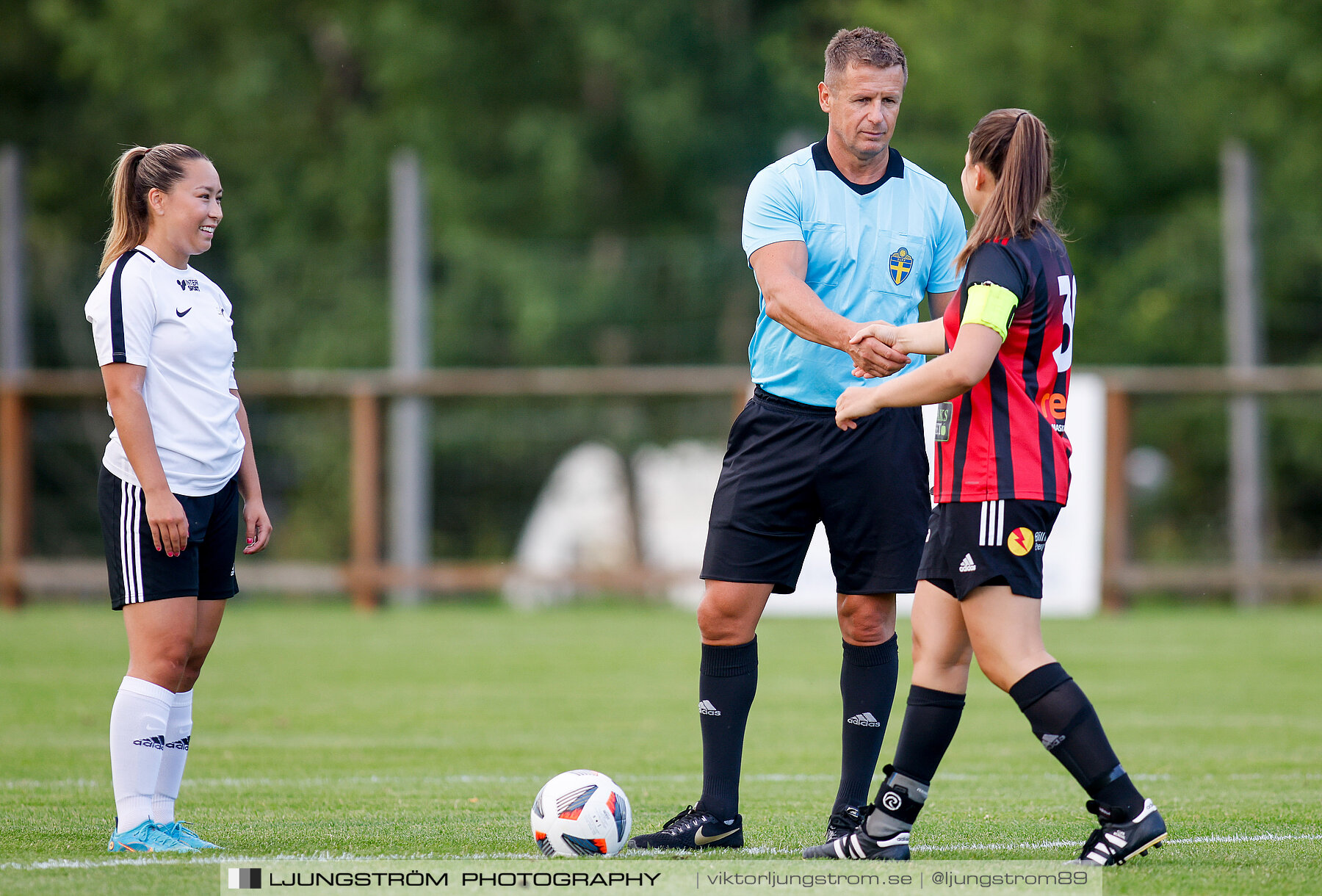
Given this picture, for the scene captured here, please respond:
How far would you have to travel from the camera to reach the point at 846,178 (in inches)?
181

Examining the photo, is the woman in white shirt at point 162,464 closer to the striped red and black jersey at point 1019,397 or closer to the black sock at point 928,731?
the black sock at point 928,731

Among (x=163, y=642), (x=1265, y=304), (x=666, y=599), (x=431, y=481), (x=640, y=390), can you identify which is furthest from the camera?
(x=431, y=481)

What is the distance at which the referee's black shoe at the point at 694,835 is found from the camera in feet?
14.6

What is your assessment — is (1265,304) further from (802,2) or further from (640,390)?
(802,2)

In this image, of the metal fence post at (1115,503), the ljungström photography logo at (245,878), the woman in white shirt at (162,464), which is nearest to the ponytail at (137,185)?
the woman in white shirt at (162,464)

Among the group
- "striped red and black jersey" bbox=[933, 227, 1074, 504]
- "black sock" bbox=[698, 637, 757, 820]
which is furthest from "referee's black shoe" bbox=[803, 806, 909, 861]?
"striped red and black jersey" bbox=[933, 227, 1074, 504]

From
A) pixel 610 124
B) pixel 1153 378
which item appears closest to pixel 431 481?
pixel 610 124

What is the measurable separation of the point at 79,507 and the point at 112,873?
17654 millimetres

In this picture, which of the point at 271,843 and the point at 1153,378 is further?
the point at 1153,378

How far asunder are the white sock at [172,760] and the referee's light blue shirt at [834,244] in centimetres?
197

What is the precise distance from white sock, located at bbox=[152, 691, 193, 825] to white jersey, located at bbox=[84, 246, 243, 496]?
654 millimetres

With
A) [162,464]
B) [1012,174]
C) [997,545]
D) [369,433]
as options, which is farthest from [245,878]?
[369,433]

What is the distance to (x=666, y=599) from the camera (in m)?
16.6

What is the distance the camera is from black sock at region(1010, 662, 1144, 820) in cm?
406
